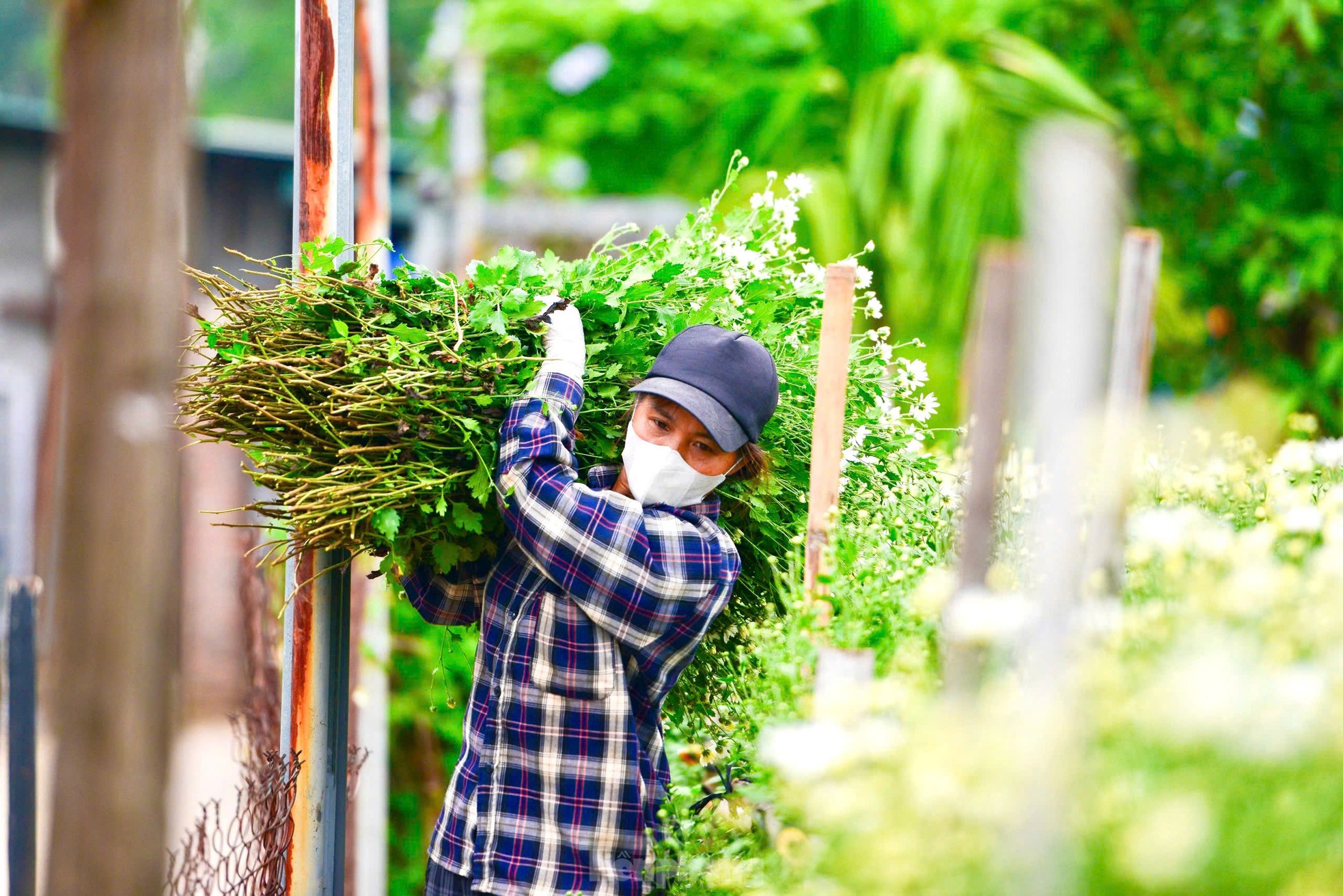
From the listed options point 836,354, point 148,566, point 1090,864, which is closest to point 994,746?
point 1090,864

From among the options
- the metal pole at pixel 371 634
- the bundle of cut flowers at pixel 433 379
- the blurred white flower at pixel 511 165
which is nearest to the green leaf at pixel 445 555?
the bundle of cut flowers at pixel 433 379

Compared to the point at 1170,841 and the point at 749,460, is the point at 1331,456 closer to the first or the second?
the point at 749,460

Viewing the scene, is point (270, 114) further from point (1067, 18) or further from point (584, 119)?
point (1067, 18)

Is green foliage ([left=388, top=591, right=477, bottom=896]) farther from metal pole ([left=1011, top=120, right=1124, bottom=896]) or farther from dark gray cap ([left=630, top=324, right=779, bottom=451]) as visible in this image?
metal pole ([left=1011, top=120, right=1124, bottom=896])

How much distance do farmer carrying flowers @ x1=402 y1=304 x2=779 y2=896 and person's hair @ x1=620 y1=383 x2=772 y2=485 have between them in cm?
3

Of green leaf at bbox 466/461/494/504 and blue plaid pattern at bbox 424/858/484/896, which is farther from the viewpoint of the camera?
blue plaid pattern at bbox 424/858/484/896

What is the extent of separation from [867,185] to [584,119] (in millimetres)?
6129

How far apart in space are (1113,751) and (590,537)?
0.93 meters

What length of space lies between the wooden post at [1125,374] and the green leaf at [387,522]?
102 centimetres

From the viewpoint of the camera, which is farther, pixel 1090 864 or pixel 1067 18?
pixel 1067 18

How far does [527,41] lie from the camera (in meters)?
10.2

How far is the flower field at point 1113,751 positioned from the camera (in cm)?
103

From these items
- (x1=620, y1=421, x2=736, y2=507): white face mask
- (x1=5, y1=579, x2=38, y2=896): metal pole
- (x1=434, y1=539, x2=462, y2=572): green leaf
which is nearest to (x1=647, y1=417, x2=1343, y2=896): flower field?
(x1=620, y1=421, x2=736, y2=507): white face mask

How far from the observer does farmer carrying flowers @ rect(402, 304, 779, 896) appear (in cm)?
188
